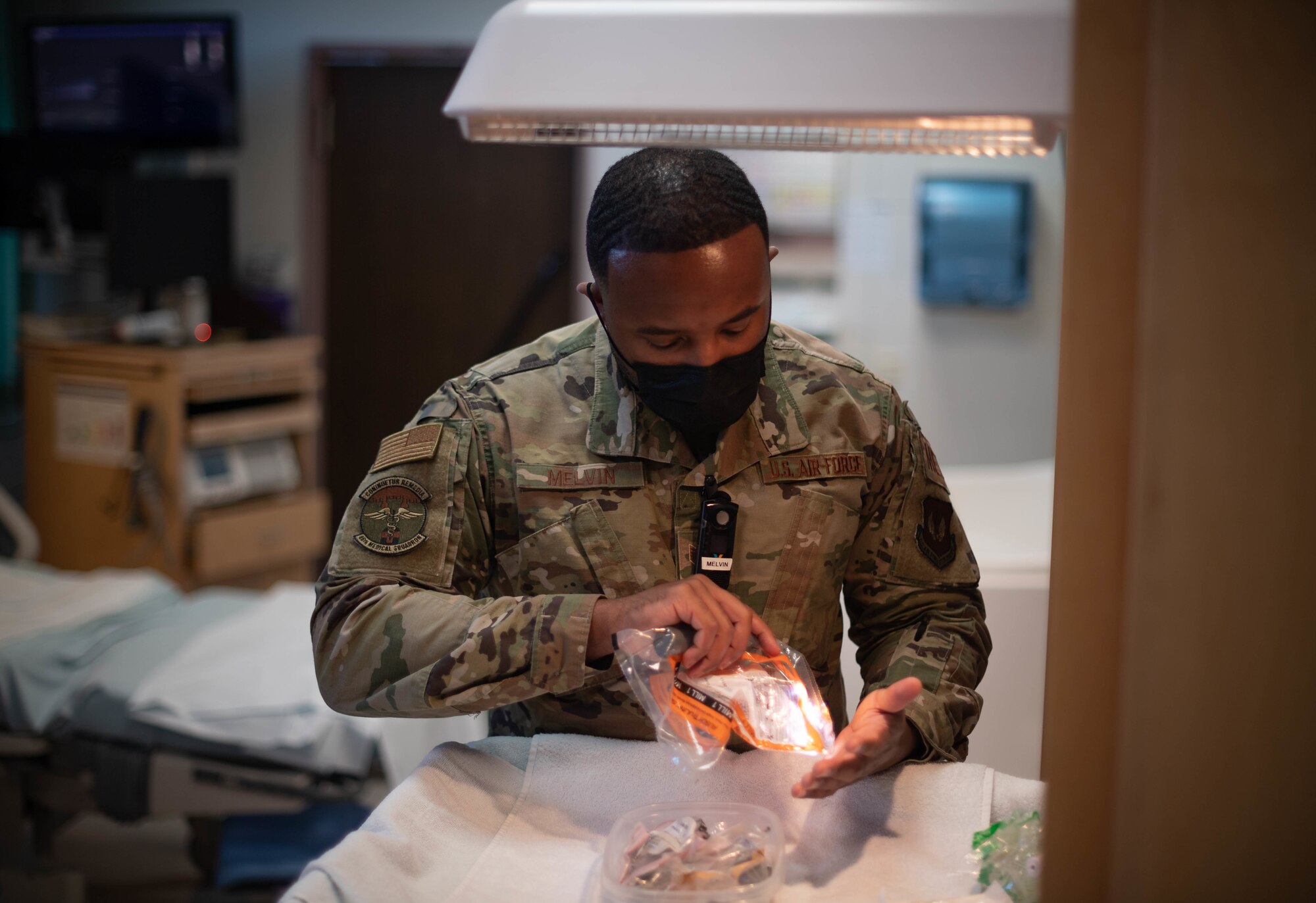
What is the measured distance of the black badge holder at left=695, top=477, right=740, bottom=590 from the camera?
1.15 m

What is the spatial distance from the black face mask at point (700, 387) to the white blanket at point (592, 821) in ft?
1.07

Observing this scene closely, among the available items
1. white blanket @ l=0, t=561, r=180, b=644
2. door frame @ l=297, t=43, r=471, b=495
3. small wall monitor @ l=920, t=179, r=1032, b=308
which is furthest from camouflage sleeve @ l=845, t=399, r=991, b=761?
door frame @ l=297, t=43, r=471, b=495

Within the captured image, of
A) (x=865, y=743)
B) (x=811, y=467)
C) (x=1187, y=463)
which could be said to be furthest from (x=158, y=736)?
(x=1187, y=463)

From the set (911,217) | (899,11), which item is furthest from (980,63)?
(911,217)

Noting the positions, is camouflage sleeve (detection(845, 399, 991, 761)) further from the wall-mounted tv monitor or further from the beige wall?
the wall-mounted tv monitor

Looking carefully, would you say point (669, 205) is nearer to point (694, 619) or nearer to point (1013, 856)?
point (694, 619)

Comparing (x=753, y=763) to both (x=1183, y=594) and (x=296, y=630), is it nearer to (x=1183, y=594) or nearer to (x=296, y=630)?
(x=1183, y=594)

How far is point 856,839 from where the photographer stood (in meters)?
0.97

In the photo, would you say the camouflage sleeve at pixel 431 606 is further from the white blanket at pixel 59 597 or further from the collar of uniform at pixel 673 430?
the white blanket at pixel 59 597

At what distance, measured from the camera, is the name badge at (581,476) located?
1158mm

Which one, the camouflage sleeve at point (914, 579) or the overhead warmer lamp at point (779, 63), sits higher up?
the overhead warmer lamp at point (779, 63)

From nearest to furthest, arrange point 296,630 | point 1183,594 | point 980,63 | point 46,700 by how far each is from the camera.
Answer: point 1183,594 < point 980,63 < point 46,700 < point 296,630

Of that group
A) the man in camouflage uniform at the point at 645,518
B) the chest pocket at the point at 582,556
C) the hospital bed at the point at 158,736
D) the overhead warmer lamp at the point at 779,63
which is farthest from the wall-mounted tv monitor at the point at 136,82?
the overhead warmer lamp at the point at 779,63

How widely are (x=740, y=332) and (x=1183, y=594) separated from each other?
0.57 m
